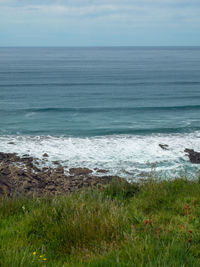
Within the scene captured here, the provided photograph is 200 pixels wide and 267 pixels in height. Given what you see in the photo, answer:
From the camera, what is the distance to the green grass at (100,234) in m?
3.83

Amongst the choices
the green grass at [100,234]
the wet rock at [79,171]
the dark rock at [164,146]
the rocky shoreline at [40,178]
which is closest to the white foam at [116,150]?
the dark rock at [164,146]

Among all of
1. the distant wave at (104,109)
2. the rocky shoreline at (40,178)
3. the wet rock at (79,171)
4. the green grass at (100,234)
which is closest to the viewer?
the green grass at (100,234)

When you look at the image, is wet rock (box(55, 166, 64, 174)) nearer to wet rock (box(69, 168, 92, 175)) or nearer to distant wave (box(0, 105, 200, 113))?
wet rock (box(69, 168, 92, 175))

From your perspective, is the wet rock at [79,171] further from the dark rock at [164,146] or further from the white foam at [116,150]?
the dark rock at [164,146]

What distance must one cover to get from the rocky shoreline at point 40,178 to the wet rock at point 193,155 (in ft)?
20.1

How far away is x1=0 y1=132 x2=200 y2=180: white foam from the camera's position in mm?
18781

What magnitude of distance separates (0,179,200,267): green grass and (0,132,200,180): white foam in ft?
35.7

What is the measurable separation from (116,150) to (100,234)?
56.0ft

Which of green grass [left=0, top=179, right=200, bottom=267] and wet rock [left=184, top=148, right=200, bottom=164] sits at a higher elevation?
green grass [left=0, top=179, right=200, bottom=267]

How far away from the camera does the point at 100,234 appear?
4672mm

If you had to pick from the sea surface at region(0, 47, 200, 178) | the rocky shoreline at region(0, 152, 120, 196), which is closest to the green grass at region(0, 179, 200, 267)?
the sea surface at region(0, 47, 200, 178)

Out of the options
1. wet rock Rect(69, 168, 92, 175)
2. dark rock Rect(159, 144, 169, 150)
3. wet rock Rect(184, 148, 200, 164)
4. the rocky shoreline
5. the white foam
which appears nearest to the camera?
the rocky shoreline

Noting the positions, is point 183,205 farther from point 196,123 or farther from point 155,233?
point 196,123

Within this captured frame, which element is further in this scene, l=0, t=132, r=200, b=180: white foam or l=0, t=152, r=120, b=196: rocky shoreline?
l=0, t=132, r=200, b=180: white foam
